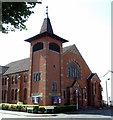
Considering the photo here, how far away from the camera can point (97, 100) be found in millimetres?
35594

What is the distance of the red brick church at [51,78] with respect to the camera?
26516 millimetres

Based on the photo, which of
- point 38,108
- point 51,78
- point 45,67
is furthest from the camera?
point 51,78

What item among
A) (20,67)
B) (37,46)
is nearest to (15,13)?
(37,46)

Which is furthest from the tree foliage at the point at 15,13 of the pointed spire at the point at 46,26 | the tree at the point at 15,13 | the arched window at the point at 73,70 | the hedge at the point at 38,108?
the arched window at the point at 73,70

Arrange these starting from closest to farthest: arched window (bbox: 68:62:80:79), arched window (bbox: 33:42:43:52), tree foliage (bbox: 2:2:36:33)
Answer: tree foliage (bbox: 2:2:36:33)
arched window (bbox: 33:42:43:52)
arched window (bbox: 68:62:80:79)

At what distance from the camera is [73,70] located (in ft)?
110

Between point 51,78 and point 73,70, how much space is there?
27.2ft

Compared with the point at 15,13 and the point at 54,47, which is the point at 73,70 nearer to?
the point at 54,47

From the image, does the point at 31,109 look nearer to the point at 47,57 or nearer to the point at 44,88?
the point at 44,88

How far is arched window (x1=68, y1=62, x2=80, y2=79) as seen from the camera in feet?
107

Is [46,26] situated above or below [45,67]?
above

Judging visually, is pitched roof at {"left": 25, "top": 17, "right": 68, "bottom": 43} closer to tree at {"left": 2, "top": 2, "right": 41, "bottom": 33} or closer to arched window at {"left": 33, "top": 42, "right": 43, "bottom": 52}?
arched window at {"left": 33, "top": 42, "right": 43, "bottom": 52}

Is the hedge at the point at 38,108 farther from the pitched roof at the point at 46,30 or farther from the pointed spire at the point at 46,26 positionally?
the pointed spire at the point at 46,26

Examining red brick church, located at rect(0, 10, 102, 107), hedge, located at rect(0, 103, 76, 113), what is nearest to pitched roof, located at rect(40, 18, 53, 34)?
red brick church, located at rect(0, 10, 102, 107)
